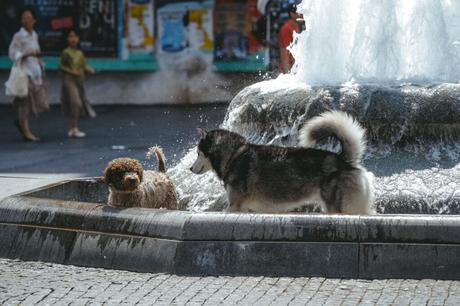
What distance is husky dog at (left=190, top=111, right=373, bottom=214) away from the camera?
771 cm

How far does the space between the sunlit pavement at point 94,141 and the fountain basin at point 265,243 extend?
389cm

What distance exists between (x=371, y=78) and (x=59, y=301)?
15.7 ft

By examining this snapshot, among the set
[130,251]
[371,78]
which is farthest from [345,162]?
[371,78]

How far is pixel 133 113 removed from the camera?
21.1m

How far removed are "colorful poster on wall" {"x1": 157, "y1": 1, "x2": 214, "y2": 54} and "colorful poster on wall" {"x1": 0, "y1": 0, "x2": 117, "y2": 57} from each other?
0.93 meters

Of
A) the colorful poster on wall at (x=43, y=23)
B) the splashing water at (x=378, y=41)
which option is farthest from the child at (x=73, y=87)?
the splashing water at (x=378, y=41)

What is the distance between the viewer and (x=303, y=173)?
7.78m

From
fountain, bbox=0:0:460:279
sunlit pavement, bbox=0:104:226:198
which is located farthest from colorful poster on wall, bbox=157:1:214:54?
fountain, bbox=0:0:460:279

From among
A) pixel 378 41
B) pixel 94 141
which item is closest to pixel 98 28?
pixel 94 141

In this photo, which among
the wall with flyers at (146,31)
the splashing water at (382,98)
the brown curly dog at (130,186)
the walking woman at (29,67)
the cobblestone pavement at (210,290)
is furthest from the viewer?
the wall with flyers at (146,31)

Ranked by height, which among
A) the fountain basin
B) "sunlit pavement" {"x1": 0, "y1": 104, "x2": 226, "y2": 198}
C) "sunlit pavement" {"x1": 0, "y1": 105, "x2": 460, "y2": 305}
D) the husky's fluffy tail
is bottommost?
"sunlit pavement" {"x1": 0, "y1": 104, "x2": 226, "y2": 198}

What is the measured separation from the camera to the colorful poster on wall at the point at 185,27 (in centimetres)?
2148

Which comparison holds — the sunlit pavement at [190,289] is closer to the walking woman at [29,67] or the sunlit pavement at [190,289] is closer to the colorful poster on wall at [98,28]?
the walking woman at [29,67]

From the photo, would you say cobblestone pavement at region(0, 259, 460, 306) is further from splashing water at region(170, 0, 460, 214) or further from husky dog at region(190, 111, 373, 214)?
splashing water at region(170, 0, 460, 214)
